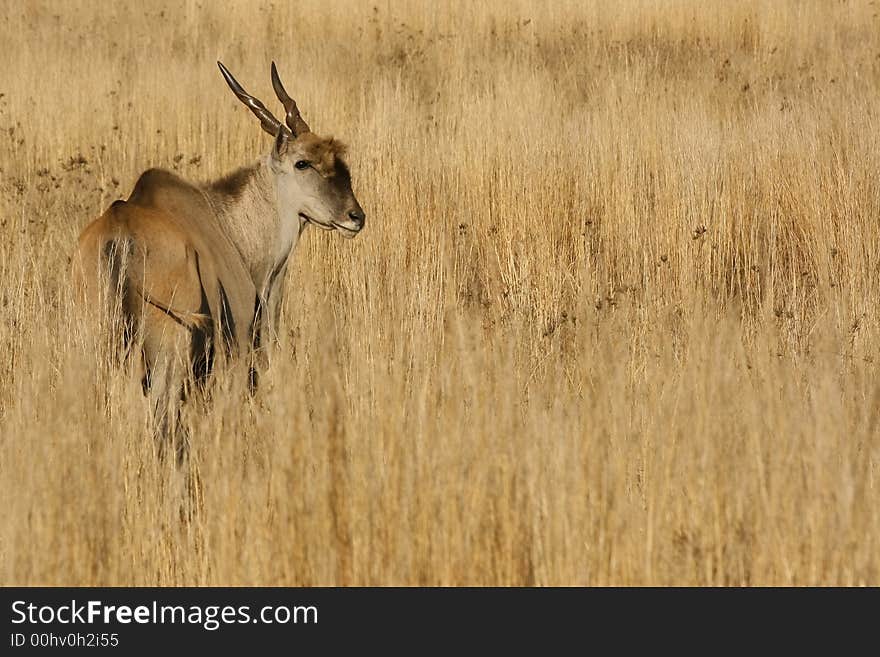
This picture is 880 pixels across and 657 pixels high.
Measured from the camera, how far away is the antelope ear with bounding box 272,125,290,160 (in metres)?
6.04

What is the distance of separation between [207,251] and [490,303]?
5.09 feet

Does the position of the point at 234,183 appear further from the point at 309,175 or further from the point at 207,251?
the point at 207,251

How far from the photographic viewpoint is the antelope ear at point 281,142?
6042mm

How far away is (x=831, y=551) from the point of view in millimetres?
3199

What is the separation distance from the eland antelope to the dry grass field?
25 centimetres

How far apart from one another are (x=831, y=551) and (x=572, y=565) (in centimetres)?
62

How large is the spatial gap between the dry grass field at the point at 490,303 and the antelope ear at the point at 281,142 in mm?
704

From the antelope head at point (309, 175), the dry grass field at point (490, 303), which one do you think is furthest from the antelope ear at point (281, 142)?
the dry grass field at point (490, 303)

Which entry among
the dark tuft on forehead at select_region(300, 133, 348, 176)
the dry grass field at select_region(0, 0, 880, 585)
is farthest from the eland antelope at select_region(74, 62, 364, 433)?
the dry grass field at select_region(0, 0, 880, 585)
